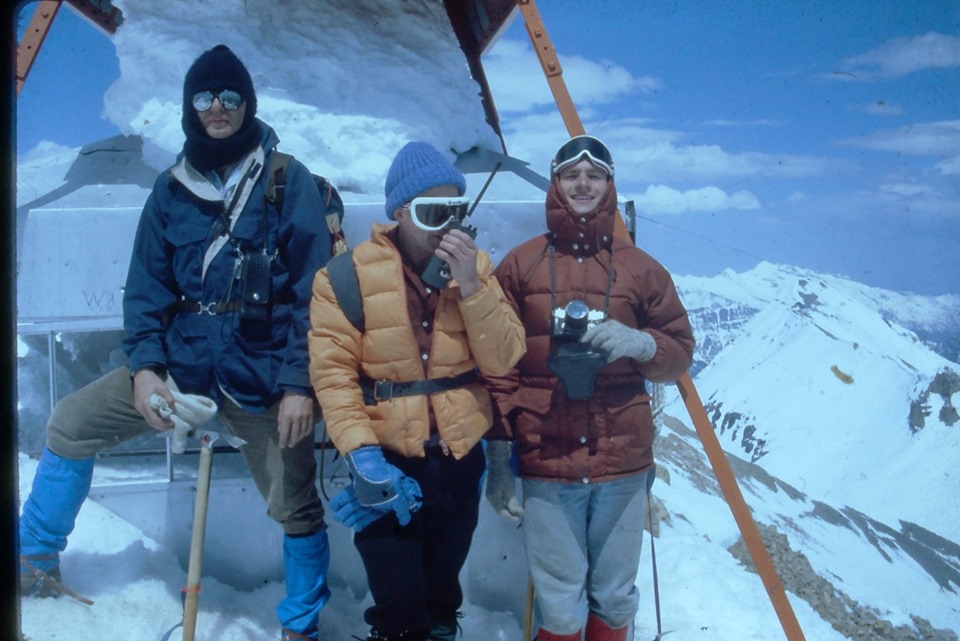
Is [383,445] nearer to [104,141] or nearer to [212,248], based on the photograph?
[212,248]

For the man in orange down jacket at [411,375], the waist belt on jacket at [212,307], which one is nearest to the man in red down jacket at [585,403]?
Result: the man in orange down jacket at [411,375]

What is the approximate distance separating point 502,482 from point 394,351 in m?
0.85

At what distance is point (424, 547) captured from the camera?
2717mm

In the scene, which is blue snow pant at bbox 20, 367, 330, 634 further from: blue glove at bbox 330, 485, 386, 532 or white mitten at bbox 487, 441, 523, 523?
white mitten at bbox 487, 441, 523, 523

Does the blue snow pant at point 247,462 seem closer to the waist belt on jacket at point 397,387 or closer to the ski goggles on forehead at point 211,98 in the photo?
the waist belt on jacket at point 397,387

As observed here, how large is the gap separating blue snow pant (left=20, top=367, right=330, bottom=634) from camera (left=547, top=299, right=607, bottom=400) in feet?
3.84

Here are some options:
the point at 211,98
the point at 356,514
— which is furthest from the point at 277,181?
the point at 356,514

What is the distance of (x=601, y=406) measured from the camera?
2787 millimetres

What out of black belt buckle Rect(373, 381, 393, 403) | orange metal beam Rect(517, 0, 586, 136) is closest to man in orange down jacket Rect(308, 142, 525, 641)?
black belt buckle Rect(373, 381, 393, 403)

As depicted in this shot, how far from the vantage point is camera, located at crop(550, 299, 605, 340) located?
8.46 ft

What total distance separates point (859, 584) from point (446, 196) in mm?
7443

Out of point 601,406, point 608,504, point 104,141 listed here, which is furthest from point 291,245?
point 104,141

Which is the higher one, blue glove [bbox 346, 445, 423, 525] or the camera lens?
the camera lens

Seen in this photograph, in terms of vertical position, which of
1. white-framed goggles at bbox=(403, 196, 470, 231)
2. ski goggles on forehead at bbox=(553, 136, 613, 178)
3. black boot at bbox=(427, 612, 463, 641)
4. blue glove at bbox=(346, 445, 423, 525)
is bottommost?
black boot at bbox=(427, 612, 463, 641)
